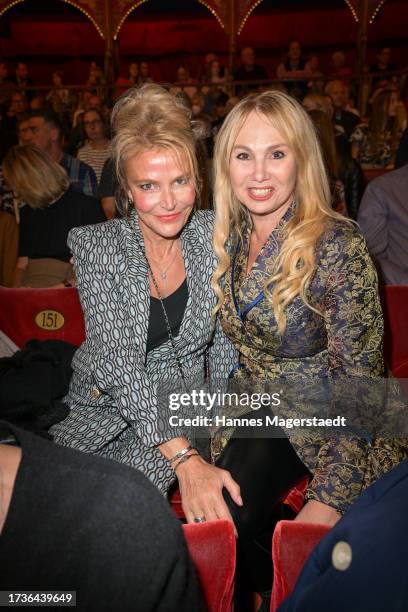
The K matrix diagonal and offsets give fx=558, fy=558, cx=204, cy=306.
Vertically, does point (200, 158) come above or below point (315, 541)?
above

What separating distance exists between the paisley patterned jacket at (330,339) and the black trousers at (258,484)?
0.18 ft

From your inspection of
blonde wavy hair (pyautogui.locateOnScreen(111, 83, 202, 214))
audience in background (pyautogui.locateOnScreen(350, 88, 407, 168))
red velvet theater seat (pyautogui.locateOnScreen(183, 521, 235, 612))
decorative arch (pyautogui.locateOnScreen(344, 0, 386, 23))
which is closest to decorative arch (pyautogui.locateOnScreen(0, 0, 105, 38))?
decorative arch (pyautogui.locateOnScreen(344, 0, 386, 23))

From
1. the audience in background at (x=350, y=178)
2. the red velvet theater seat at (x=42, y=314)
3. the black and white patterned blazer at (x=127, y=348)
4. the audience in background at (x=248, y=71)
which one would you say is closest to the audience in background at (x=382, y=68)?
the audience in background at (x=248, y=71)

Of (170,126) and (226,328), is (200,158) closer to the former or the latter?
(170,126)

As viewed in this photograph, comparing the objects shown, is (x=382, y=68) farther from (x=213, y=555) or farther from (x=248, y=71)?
(x=213, y=555)

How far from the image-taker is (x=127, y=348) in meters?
1.52

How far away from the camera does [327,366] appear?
1.51 meters

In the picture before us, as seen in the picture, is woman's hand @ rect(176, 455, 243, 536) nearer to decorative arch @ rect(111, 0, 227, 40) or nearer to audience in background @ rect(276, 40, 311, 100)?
audience in background @ rect(276, 40, 311, 100)

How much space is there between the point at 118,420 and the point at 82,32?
15093 mm

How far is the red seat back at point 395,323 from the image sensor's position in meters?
2.06

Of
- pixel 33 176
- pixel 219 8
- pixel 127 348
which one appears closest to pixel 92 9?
pixel 219 8

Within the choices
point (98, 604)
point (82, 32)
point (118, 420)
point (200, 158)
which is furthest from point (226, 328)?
point (82, 32)

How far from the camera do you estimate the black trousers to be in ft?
4.73

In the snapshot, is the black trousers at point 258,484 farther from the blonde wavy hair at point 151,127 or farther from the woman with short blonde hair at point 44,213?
the woman with short blonde hair at point 44,213
